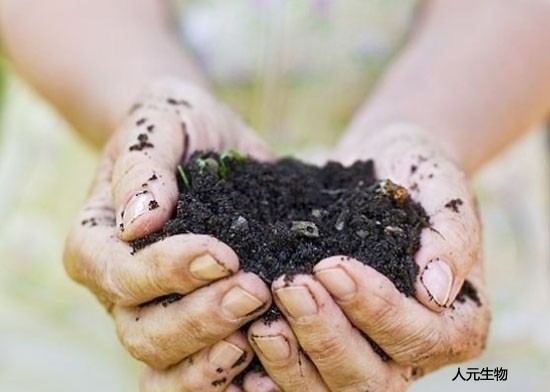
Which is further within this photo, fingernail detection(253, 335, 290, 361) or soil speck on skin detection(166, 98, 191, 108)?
soil speck on skin detection(166, 98, 191, 108)

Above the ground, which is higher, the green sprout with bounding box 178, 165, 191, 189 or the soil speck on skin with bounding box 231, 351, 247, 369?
the green sprout with bounding box 178, 165, 191, 189

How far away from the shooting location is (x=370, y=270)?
85cm

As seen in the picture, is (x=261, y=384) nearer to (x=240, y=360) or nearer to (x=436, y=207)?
(x=240, y=360)

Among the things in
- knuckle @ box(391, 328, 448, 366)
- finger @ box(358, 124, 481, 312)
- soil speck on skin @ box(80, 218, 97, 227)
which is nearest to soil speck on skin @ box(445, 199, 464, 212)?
finger @ box(358, 124, 481, 312)

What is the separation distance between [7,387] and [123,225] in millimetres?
529

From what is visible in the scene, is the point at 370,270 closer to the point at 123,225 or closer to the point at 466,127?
the point at 123,225

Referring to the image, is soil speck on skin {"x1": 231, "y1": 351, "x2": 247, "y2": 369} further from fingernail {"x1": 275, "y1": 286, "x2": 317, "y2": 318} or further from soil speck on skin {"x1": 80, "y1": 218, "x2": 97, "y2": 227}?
soil speck on skin {"x1": 80, "y1": 218, "x2": 97, "y2": 227}

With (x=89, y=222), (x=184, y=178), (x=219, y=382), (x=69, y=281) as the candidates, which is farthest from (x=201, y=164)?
(x=69, y=281)

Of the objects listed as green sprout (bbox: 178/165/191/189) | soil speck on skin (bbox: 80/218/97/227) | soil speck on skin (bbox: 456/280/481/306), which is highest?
green sprout (bbox: 178/165/191/189)

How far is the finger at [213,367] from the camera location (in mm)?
879

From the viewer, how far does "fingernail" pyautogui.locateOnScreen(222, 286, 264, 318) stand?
826 mm

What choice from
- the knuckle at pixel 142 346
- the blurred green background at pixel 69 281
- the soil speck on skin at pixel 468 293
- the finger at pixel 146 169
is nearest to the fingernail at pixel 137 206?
the finger at pixel 146 169

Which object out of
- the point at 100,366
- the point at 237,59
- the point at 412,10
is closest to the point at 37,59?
the point at 237,59

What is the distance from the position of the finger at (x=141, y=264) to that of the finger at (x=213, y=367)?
0.23 feet
